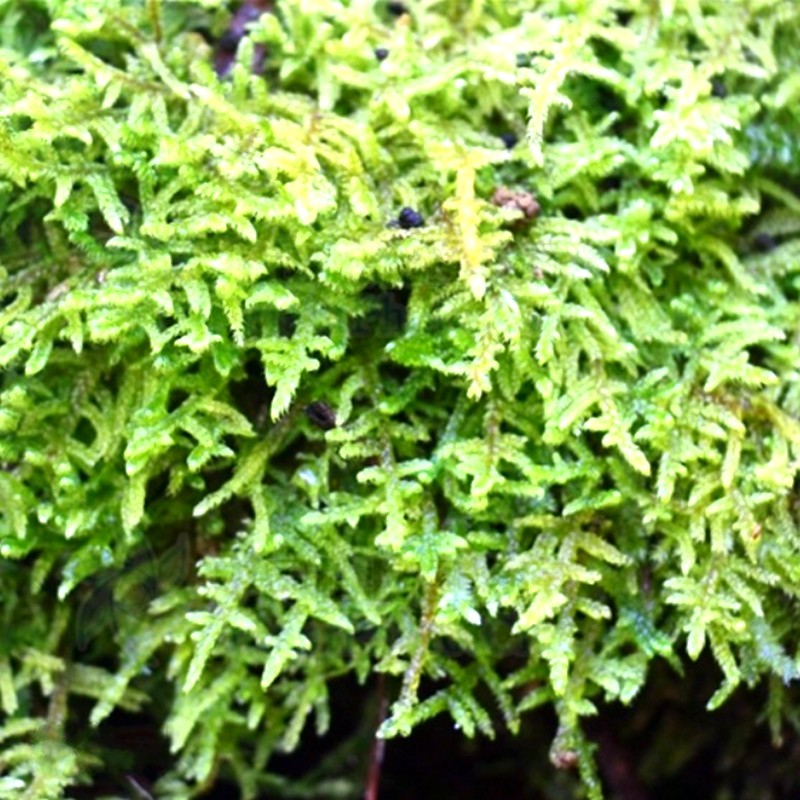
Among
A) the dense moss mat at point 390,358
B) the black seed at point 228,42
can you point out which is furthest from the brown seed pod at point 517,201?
the black seed at point 228,42

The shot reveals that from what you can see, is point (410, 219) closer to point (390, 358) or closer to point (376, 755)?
point (390, 358)

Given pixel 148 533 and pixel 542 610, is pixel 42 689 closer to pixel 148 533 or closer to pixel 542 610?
pixel 148 533

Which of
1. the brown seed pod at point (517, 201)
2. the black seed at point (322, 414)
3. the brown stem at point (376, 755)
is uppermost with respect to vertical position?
the brown seed pod at point (517, 201)

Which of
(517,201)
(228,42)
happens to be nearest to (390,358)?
(517,201)

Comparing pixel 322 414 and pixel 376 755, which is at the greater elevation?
pixel 322 414

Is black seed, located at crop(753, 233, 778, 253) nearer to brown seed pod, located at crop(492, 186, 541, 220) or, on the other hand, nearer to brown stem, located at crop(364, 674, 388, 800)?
brown seed pod, located at crop(492, 186, 541, 220)

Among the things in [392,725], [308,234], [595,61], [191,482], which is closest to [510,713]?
[392,725]

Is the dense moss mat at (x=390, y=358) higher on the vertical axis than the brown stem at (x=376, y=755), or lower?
higher

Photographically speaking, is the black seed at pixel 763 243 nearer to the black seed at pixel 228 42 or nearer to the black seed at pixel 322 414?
the black seed at pixel 322 414
